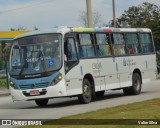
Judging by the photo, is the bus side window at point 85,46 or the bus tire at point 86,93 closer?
the bus tire at point 86,93

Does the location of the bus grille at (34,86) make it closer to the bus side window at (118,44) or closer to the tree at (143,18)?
the bus side window at (118,44)

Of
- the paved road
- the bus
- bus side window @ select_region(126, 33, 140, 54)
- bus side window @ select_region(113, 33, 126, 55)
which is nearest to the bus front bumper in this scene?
the bus

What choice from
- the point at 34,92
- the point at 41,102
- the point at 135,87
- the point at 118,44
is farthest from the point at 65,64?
the point at 135,87

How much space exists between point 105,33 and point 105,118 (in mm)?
9590

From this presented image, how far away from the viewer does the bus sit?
18.6 m

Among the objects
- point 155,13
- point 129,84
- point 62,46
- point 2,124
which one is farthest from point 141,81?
point 155,13

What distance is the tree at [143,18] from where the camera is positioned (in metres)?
74.3

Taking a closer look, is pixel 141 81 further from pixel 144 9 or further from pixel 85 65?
pixel 144 9

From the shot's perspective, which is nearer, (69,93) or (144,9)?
(69,93)

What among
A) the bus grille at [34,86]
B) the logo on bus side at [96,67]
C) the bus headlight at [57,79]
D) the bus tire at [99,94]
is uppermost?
the logo on bus side at [96,67]

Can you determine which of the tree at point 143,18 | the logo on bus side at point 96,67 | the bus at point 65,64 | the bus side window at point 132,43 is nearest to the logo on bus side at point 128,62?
the bus at point 65,64

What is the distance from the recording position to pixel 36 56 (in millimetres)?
18812

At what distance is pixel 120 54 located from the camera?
74.8ft

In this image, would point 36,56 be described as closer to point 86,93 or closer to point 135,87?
point 86,93
